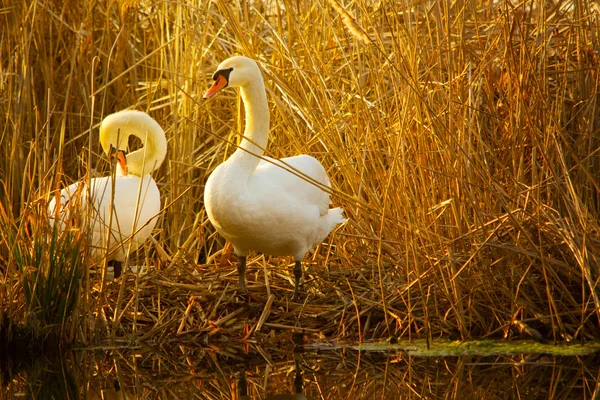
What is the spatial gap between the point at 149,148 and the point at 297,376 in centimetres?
245

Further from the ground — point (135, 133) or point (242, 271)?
point (135, 133)

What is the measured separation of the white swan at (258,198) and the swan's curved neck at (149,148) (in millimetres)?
994

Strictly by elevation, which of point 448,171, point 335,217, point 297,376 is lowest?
point 297,376

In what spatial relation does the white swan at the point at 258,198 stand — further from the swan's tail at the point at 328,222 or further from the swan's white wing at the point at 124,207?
the swan's white wing at the point at 124,207

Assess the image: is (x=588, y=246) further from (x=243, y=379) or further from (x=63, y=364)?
(x=63, y=364)

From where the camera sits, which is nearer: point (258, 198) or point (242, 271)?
point (258, 198)

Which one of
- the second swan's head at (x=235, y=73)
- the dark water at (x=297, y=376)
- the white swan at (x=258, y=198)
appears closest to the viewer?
the dark water at (x=297, y=376)

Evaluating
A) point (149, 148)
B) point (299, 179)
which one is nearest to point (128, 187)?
point (149, 148)

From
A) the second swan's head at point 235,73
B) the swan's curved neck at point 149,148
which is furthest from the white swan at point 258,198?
the swan's curved neck at point 149,148

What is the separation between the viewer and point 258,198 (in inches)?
191

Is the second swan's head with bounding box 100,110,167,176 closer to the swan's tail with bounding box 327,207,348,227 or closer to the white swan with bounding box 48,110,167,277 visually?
the white swan with bounding box 48,110,167,277

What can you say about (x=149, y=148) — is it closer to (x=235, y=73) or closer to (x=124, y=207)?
(x=124, y=207)

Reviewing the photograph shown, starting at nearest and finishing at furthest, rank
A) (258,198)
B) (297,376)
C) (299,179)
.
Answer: (297,376)
(258,198)
(299,179)

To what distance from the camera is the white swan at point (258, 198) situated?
482cm
